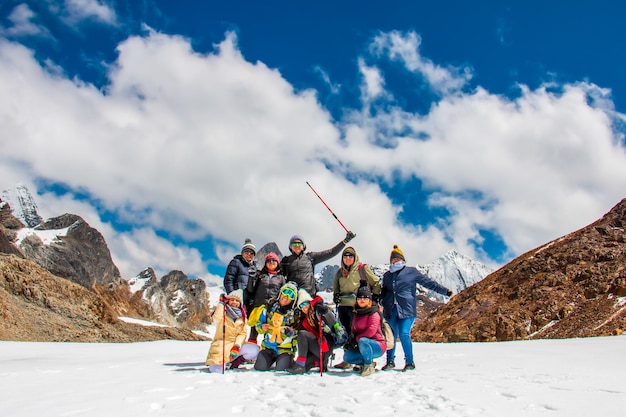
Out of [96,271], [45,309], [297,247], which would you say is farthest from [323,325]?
[96,271]

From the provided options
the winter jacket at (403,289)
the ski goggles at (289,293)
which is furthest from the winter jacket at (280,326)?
the winter jacket at (403,289)

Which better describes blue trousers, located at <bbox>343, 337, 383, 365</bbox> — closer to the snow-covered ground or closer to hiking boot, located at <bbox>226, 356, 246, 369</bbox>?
the snow-covered ground

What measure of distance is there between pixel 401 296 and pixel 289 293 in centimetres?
219

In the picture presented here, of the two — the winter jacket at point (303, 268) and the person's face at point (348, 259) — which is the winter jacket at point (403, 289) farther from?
the winter jacket at point (303, 268)

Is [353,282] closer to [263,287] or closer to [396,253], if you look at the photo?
[396,253]

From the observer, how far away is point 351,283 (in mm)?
8492

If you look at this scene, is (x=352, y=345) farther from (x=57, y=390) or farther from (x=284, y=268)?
(x=57, y=390)

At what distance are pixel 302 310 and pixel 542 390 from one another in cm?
412

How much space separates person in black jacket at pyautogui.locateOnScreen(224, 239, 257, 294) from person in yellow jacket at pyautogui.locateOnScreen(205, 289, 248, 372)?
122cm

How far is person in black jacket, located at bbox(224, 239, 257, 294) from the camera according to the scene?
969 centimetres

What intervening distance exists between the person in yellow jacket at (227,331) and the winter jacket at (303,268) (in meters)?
1.32

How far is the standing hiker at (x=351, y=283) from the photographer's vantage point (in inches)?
332

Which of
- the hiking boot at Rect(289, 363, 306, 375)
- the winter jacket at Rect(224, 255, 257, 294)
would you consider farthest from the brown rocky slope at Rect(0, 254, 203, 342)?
the hiking boot at Rect(289, 363, 306, 375)

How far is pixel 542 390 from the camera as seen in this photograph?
512 centimetres
